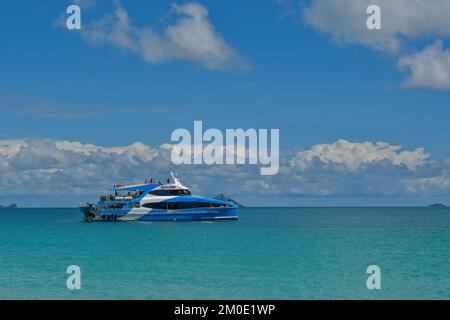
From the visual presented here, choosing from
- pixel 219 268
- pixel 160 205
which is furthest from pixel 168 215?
pixel 219 268

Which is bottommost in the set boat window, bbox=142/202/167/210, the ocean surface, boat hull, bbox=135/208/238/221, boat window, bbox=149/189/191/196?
the ocean surface

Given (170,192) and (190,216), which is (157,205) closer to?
(170,192)

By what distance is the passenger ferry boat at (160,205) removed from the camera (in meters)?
77.2

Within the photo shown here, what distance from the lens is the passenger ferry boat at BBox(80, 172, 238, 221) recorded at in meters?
77.2

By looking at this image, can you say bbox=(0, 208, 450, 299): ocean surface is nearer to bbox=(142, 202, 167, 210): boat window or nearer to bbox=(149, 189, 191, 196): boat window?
bbox=(149, 189, 191, 196): boat window

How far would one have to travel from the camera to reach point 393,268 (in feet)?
118

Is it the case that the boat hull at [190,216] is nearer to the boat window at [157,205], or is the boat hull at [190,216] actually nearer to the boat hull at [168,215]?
the boat hull at [168,215]

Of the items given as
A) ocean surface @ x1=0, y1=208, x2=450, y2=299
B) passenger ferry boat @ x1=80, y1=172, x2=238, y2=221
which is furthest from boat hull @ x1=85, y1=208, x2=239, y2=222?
ocean surface @ x1=0, y1=208, x2=450, y2=299
